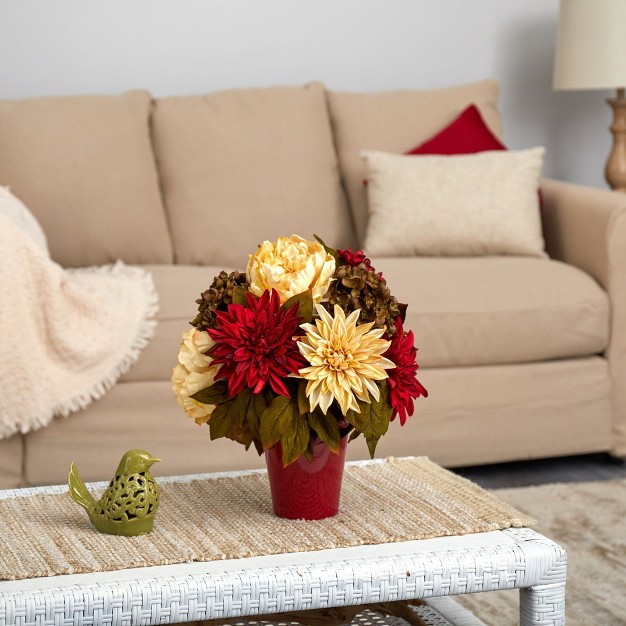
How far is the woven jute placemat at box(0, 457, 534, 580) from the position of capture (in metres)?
1.19

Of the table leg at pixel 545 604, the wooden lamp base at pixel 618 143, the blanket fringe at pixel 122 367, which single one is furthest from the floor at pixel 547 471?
the table leg at pixel 545 604

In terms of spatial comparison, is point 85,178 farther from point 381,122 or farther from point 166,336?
point 381,122

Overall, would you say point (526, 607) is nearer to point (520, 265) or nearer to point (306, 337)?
point (306, 337)

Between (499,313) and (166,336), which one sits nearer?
(166,336)

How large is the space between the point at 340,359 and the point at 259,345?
3.8 inches

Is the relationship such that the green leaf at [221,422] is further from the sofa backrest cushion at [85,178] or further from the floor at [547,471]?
the sofa backrest cushion at [85,178]

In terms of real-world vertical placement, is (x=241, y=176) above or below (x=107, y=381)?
above


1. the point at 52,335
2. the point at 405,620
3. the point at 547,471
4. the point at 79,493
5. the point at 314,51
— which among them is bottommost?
the point at 547,471

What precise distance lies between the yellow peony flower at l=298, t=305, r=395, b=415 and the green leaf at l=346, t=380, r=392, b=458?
0.06 feet

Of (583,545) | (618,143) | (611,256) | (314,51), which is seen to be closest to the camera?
(583,545)

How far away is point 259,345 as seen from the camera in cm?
122

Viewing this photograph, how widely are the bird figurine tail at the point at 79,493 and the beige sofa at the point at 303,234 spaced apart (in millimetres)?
1059

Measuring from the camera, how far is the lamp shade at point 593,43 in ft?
10.3

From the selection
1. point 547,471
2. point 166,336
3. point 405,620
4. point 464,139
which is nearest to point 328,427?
point 405,620
